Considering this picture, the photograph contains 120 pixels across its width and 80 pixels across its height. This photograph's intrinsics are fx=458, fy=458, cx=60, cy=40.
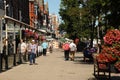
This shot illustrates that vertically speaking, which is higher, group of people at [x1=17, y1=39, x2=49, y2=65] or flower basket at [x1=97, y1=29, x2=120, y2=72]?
flower basket at [x1=97, y1=29, x2=120, y2=72]

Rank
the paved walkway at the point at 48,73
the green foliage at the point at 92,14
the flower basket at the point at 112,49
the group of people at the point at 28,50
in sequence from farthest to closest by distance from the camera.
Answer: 1. the group of people at the point at 28,50
2. the green foliage at the point at 92,14
3. the paved walkway at the point at 48,73
4. the flower basket at the point at 112,49

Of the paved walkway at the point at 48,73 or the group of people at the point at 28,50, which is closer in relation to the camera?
the paved walkway at the point at 48,73

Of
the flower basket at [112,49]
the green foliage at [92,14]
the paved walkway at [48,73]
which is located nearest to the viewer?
the flower basket at [112,49]

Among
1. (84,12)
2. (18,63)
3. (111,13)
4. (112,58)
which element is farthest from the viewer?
(84,12)

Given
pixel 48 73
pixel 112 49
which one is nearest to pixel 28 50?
pixel 48 73

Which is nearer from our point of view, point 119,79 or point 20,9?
point 119,79

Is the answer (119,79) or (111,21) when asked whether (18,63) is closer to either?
(111,21)

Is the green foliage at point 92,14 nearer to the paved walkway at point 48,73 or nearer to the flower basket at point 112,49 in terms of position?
the paved walkway at point 48,73

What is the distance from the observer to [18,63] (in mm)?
33562

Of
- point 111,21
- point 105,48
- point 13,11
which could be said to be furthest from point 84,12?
point 13,11

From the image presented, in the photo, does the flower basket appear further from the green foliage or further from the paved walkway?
the green foliage

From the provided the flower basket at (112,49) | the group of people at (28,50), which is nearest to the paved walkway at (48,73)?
the group of people at (28,50)

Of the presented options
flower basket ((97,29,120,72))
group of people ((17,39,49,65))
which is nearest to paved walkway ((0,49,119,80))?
group of people ((17,39,49,65))

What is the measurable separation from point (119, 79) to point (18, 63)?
1353cm
